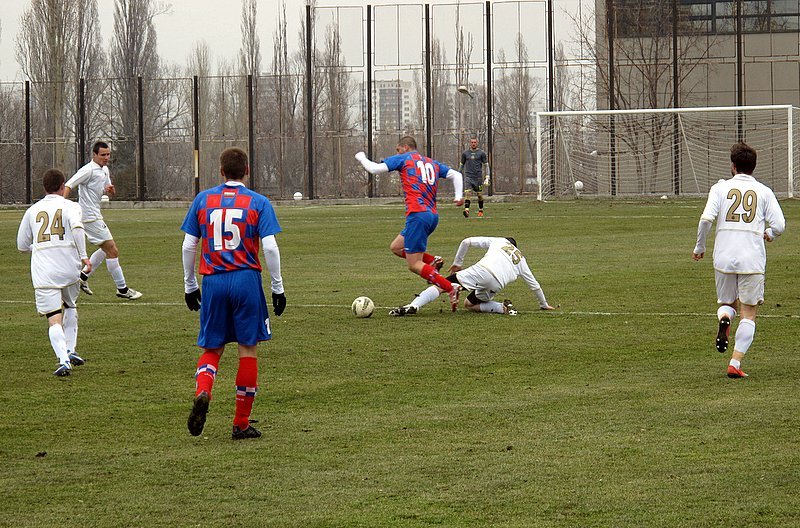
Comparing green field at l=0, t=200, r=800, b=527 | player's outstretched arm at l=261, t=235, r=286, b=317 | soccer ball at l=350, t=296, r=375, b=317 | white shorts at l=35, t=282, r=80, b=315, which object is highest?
player's outstretched arm at l=261, t=235, r=286, b=317

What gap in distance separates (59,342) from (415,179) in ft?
17.1

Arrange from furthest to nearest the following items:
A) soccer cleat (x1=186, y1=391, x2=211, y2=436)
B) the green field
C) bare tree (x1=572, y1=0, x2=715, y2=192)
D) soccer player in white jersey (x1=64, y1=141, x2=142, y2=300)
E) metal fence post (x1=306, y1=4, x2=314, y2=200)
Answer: metal fence post (x1=306, y1=4, x2=314, y2=200) < bare tree (x1=572, y1=0, x2=715, y2=192) < soccer player in white jersey (x1=64, y1=141, x2=142, y2=300) < soccer cleat (x1=186, y1=391, x2=211, y2=436) < the green field

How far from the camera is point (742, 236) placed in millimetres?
9234

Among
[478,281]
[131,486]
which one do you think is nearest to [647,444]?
[131,486]

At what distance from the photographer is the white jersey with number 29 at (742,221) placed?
30.2 feet

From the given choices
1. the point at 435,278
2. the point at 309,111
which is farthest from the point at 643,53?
the point at 435,278

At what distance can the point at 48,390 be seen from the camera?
913 centimetres

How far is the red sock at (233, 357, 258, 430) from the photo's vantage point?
7.38 m

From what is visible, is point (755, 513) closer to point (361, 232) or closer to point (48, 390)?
point (48, 390)

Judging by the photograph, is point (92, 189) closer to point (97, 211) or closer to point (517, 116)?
point (97, 211)

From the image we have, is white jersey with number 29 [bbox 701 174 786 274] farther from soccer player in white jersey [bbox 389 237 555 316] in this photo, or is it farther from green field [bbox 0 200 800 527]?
soccer player in white jersey [bbox 389 237 555 316]

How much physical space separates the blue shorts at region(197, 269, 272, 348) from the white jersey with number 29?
3719mm

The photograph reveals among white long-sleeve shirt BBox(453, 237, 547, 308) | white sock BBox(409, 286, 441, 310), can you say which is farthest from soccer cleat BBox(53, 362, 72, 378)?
white long-sleeve shirt BBox(453, 237, 547, 308)

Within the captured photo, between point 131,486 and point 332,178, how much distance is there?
150 feet
